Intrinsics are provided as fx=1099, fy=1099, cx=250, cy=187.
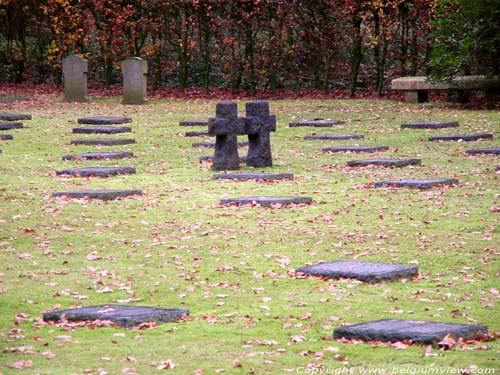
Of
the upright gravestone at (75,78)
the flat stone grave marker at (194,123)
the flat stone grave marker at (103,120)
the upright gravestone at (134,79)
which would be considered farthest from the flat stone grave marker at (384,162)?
the upright gravestone at (75,78)

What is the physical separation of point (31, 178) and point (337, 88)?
19.6 metres

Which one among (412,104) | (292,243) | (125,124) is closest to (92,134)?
(125,124)

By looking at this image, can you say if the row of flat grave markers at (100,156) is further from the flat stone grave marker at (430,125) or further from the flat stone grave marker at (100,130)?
the flat stone grave marker at (430,125)

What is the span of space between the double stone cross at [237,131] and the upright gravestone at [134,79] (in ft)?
39.8

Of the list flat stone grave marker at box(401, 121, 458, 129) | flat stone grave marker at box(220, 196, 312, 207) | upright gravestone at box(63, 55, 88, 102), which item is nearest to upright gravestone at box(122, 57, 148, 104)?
upright gravestone at box(63, 55, 88, 102)

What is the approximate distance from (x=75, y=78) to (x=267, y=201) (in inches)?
678

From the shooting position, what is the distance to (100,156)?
58.3ft

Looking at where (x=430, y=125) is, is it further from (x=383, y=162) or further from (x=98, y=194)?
(x=98, y=194)

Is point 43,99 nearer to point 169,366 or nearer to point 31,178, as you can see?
point 31,178

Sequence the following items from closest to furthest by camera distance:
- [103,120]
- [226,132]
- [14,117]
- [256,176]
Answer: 1. [256,176]
2. [226,132]
3. [103,120]
4. [14,117]

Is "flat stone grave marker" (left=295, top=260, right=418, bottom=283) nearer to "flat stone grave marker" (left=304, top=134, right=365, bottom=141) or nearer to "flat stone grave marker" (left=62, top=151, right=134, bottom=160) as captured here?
"flat stone grave marker" (left=62, top=151, right=134, bottom=160)

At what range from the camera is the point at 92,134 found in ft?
70.3

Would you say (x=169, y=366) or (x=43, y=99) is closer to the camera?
(x=169, y=366)

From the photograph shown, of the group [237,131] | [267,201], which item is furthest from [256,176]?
[267,201]
